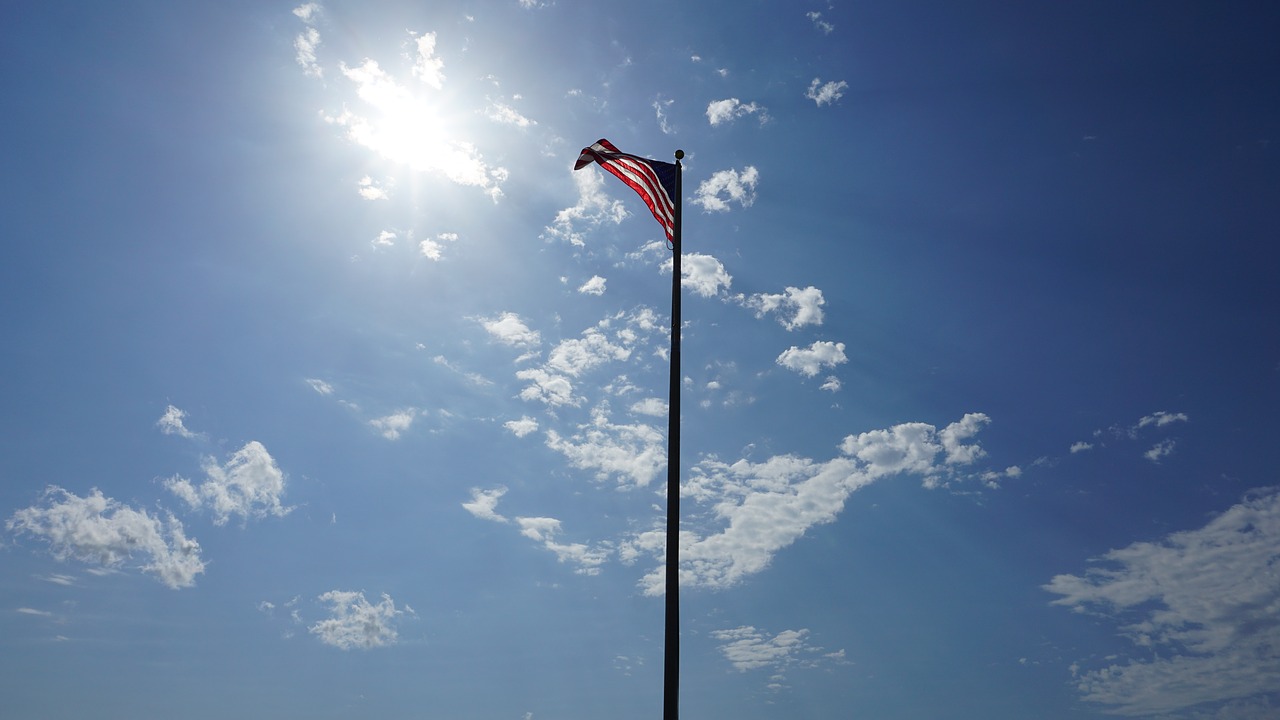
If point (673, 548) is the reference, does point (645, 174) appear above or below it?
above

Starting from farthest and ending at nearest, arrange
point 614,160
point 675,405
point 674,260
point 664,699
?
point 614,160
point 674,260
point 675,405
point 664,699

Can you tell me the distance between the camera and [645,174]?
25.4 m

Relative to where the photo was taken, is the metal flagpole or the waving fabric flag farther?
the waving fabric flag

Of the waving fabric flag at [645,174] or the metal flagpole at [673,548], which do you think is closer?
the metal flagpole at [673,548]

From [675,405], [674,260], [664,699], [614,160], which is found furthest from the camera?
[614,160]

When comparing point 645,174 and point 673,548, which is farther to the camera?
point 645,174

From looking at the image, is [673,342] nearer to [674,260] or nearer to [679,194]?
[674,260]

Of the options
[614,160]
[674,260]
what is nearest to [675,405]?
[674,260]

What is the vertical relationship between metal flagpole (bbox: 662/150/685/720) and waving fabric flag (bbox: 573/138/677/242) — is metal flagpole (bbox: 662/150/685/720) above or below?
below

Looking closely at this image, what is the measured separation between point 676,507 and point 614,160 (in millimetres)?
12827

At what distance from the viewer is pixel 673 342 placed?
20.3 m

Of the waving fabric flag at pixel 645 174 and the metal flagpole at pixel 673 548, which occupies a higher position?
the waving fabric flag at pixel 645 174

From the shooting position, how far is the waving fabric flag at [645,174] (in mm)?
24828

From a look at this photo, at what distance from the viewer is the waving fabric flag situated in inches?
977
